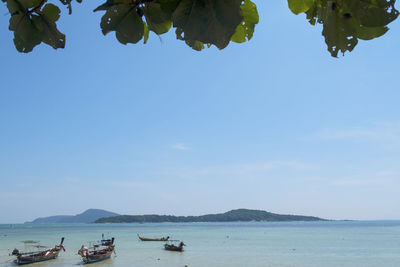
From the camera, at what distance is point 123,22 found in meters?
0.65

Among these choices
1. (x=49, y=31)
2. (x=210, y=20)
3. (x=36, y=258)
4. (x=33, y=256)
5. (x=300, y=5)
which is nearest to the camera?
(x=210, y=20)

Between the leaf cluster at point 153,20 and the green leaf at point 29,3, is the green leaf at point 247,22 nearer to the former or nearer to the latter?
the leaf cluster at point 153,20

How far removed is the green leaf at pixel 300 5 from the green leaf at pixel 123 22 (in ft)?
1.02

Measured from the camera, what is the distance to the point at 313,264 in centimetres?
2806

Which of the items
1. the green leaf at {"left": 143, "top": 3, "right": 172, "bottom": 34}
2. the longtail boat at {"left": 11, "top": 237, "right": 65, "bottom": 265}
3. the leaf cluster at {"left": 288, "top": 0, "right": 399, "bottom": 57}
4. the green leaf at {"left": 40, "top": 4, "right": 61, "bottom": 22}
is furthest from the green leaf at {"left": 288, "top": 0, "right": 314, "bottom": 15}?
the longtail boat at {"left": 11, "top": 237, "right": 65, "bottom": 265}

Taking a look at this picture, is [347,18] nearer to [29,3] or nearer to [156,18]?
[156,18]

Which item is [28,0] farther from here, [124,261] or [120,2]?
[124,261]

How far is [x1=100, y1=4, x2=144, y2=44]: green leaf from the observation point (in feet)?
2.04

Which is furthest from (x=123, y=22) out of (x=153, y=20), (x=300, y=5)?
(x=300, y=5)

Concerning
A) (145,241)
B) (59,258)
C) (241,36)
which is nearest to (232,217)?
(145,241)

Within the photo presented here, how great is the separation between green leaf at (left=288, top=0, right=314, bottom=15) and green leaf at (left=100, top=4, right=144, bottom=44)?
31 cm

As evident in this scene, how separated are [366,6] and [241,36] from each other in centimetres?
28

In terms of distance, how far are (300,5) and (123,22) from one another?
1.19ft

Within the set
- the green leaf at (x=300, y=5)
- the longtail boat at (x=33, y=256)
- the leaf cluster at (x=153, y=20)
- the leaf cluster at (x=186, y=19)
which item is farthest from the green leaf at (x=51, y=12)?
the longtail boat at (x=33, y=256)
